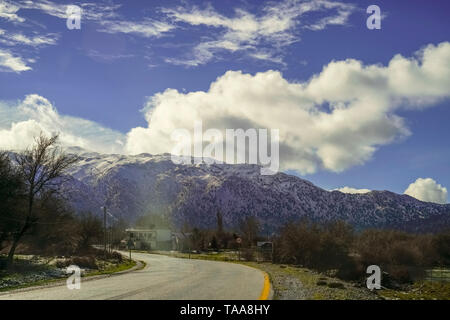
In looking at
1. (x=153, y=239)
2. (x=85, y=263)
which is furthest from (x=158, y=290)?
(x=153, y=239)

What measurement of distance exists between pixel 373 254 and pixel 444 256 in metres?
30.7

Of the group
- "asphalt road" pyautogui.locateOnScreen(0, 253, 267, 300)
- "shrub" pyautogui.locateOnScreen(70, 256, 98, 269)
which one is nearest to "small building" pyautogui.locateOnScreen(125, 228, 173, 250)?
"shrub" pyautogui.locateOnScreen(70, 256, 98, 269)

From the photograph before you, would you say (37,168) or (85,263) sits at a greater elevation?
(37,168)

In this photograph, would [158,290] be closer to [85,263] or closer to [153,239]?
[85,263]

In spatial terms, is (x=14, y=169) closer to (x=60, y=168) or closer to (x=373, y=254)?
(x=60, y=168)

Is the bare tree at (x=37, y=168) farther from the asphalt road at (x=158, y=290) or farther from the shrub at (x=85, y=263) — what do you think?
the asphalt road at (x=158, y=290)

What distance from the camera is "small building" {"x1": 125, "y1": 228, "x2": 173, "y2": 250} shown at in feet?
438

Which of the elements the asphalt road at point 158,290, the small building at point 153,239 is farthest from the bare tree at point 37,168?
the small building at point 153,239

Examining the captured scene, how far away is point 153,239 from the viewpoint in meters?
138

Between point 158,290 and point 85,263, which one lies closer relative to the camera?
point 158,290

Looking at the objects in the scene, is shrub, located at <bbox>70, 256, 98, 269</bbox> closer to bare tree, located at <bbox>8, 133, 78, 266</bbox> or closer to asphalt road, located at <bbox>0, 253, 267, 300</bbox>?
bare tree, located at <bbox>8, 133, 78, 266</bbox>
